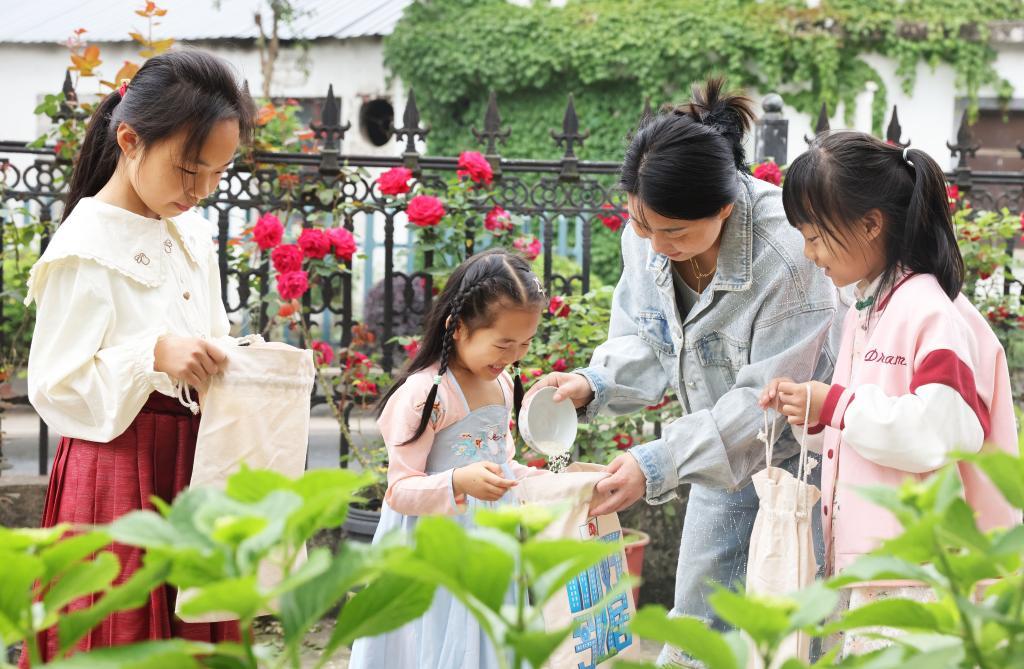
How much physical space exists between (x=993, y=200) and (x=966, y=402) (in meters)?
3.39

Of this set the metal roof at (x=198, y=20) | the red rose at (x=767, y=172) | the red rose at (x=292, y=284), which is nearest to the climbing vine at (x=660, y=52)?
the metal roof at (x=198, y=20)

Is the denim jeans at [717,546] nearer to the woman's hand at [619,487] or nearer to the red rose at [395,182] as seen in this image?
the woman's hand at [619,487]

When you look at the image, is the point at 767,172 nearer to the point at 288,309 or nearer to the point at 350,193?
the point at 350,193

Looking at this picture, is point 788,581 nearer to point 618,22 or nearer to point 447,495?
point 447,495

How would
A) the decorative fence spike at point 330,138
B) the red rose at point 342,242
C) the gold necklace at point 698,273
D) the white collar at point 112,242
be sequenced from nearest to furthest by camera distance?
the white collar at point 112,242
the gold necklace at point 698,273
the red rose at point 342,242
the decorative fence spike at point 330,138

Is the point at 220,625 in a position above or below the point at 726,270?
below

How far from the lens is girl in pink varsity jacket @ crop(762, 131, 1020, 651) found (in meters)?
1.79

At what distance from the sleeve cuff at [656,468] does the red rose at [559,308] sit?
195cm

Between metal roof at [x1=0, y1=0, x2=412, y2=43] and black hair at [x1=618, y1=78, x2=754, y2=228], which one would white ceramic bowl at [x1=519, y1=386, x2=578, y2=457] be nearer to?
black hair at [x1=618, y1=78, x2=754, y2=228]

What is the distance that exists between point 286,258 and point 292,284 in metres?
0.11

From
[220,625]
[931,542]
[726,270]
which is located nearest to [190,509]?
A: [931,542]

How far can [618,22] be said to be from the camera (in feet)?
36.5

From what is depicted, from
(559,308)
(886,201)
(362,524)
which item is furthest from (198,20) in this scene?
(886,201)

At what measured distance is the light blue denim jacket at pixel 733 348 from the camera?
2168mm
